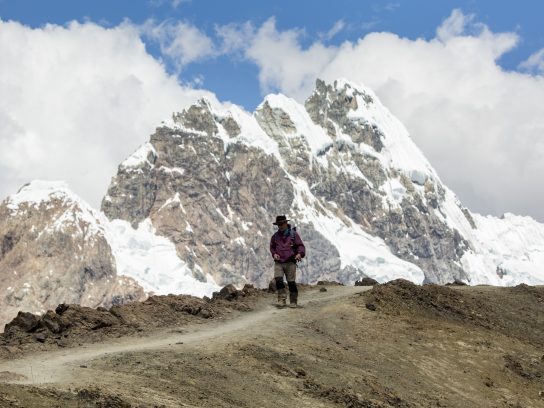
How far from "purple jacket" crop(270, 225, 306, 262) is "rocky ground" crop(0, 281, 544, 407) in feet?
6.77

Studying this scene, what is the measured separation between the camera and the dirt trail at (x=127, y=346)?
1409 cm

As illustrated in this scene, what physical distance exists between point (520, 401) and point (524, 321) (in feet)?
28.5

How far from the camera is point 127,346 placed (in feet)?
61.0

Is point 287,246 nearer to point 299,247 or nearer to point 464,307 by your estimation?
point 299,247

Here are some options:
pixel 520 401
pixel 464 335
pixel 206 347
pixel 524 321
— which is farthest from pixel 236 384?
pixel 524 321

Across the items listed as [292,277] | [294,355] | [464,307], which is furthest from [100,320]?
[464,307]

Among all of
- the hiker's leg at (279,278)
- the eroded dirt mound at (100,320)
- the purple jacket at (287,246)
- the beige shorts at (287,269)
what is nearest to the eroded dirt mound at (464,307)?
the beige shorts at (287,269)

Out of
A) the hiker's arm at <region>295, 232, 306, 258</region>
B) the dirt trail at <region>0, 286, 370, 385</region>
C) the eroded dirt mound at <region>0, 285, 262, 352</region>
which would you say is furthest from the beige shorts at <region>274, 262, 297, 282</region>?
the eroded dirt mound at <region>0, 285, 262, 352</region>

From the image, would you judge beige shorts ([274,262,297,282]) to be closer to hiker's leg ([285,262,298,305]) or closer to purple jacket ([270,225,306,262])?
hiker's leg ([285,262,298,305])

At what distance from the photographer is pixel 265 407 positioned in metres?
13.8

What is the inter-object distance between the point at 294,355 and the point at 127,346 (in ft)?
14.5

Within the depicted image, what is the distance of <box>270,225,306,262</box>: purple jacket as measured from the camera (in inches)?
1002

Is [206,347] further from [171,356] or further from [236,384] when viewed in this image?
[236,384]

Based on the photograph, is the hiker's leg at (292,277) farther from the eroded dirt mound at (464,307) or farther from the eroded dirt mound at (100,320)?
the eroded dirt mound at (464,307)
